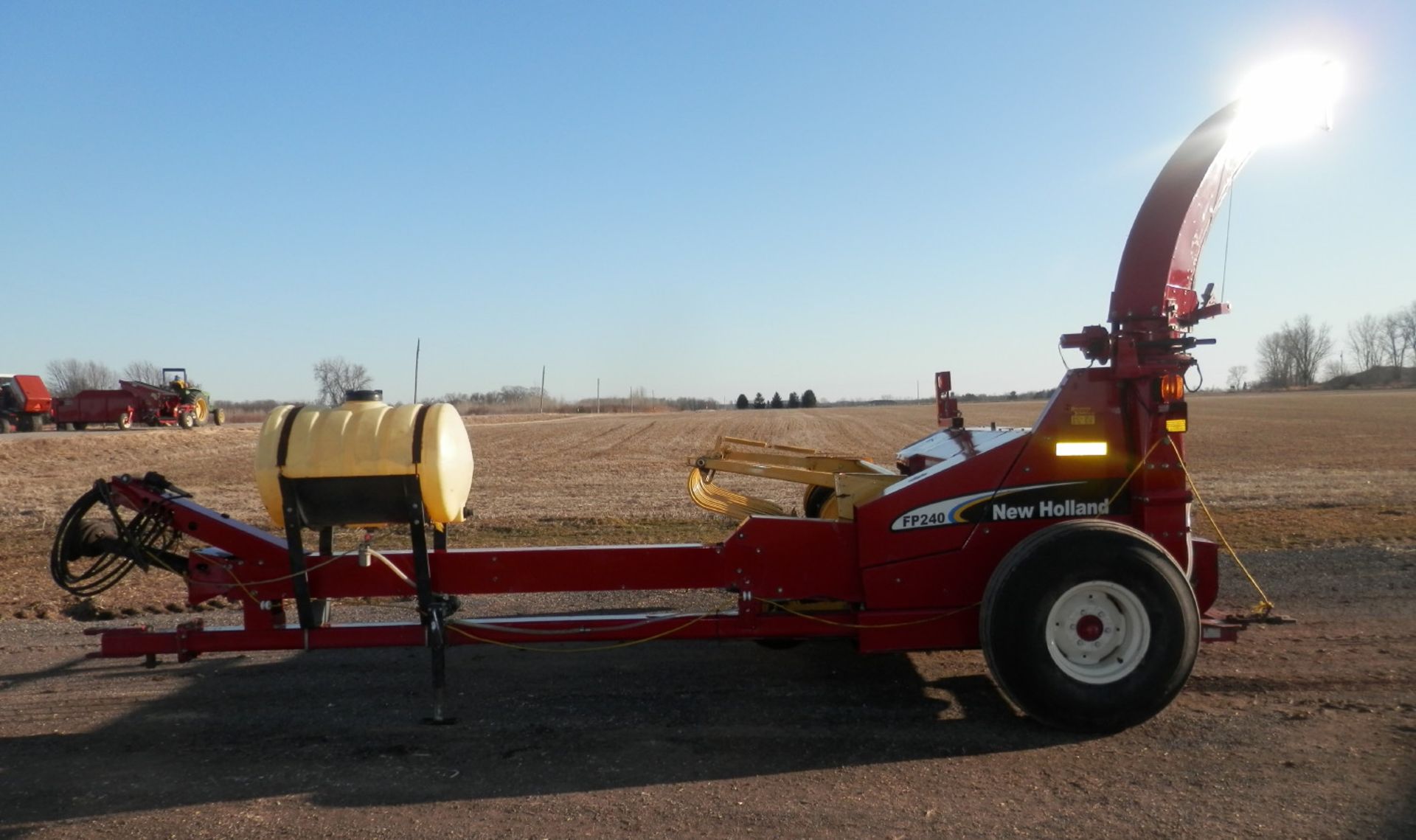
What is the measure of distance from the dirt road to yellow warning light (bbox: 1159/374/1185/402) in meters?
1.60

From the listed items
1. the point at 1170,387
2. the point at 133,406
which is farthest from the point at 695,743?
the point at 133,406

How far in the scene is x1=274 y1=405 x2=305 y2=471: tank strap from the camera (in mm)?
4559

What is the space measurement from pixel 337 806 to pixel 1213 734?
3972 millimetres

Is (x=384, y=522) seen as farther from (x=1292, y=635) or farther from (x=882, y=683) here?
(x=1292, y=635)

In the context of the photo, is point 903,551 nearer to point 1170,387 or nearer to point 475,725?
point 1170,387

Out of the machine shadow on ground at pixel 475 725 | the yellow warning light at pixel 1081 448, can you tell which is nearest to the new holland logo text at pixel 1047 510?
the yellow warning light at pixel 1081 448

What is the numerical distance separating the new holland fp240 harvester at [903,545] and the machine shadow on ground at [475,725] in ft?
1.13

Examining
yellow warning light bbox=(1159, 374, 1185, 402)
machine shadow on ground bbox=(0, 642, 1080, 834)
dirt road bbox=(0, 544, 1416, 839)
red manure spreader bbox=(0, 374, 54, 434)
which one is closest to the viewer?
dirt road bbox=(0, 544, 1416, 839)

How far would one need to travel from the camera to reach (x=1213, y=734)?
4371mm

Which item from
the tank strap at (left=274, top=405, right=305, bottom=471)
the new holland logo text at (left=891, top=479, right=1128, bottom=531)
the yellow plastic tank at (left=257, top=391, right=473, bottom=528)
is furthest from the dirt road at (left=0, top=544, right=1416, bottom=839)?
the tank strap at (left=274, top=405, right=305, bottom=471)

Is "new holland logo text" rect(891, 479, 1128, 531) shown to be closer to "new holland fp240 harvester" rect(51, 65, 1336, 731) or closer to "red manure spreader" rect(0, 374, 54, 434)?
"new holland fp240 harvester" rect(51, 65, 1336, 731)

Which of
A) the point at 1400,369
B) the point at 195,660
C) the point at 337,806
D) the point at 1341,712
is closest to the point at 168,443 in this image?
the point at 195,660

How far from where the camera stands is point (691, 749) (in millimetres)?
4344

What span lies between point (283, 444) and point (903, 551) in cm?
321
